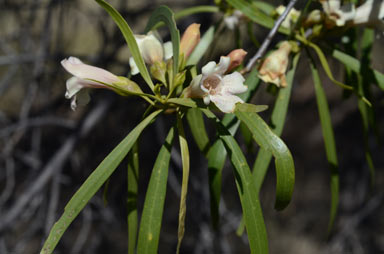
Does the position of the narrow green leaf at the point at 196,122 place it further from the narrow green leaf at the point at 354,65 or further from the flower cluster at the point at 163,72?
the narrow green leaf at the point at 354,65

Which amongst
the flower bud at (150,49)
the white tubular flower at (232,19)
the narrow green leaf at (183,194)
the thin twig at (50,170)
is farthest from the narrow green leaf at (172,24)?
the thin twig at (50,170)

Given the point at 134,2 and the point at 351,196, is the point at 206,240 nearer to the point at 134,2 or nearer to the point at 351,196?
the point at 351,196

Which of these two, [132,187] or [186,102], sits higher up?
[186,102]

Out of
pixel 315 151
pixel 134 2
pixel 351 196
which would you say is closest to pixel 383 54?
pixel 315 151

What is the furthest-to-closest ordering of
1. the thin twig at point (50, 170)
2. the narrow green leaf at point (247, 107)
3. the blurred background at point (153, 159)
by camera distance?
the blurred background at point (153, 159)
the thin twig at point (50, 170)
the narrow green leaf at point (247, 107)

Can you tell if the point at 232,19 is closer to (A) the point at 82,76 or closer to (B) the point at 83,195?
(A) the point at 82,76

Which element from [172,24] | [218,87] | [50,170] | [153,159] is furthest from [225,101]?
[153,159]

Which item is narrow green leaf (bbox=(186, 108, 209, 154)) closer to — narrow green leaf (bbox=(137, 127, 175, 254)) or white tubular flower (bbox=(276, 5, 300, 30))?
narrow green leaf (bbox=(137, 127, 175, 254))
